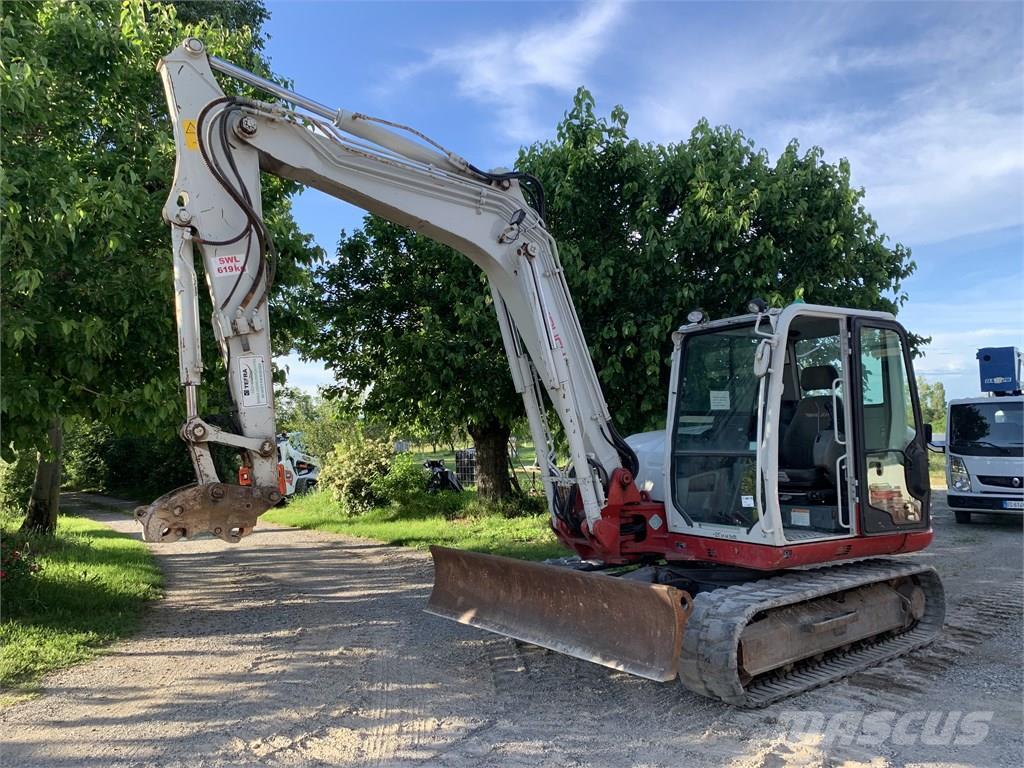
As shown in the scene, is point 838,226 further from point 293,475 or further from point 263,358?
point 293,475

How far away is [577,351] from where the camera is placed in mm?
5984

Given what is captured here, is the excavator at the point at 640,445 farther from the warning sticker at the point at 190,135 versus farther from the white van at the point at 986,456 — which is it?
the white van at the point at 986,456

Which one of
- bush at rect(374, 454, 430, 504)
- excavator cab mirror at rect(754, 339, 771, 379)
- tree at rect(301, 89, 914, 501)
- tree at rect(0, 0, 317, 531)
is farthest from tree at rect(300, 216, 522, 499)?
excavator cab mirror at rect(754, 339, 771, 379)

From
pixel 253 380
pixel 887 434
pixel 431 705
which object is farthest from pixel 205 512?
pixel 887 434

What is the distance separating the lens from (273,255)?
15.7ft

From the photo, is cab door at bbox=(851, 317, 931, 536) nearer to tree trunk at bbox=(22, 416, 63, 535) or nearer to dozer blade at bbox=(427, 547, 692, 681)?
dozer blade at bbox=(427, 547, 692, 681)

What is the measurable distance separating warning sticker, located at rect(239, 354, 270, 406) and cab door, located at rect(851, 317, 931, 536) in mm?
4156

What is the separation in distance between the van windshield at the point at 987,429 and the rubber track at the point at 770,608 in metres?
8.14

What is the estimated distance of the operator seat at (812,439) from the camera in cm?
577

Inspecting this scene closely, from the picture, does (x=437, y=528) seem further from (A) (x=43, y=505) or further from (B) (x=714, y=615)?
(B) (x=714, y=615)

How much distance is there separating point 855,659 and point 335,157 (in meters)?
5.15

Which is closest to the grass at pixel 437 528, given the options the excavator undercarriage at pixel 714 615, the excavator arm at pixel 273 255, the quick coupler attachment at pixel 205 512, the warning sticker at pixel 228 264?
the excavator undercarriage at pixel 714 615

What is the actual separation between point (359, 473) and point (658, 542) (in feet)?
36.5

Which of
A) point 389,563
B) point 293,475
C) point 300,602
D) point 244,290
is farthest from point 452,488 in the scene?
point 244,290
